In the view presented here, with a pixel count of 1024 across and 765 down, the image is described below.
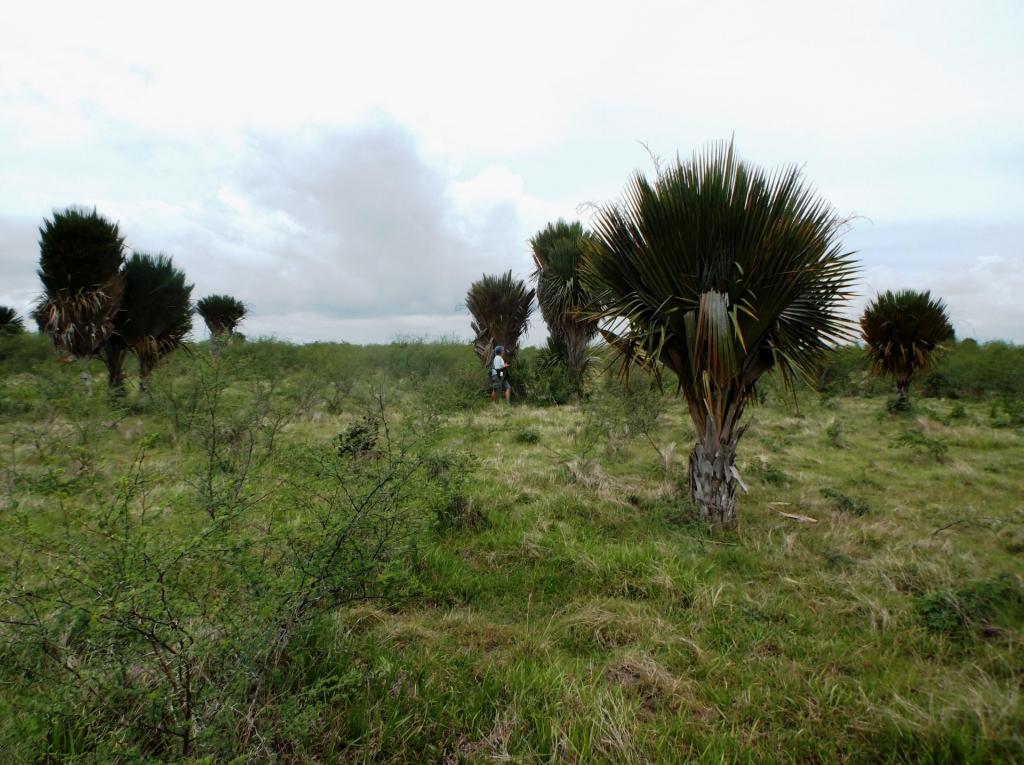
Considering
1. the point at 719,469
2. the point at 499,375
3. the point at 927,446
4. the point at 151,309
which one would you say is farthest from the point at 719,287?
the point at 151,309

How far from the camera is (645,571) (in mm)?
3496

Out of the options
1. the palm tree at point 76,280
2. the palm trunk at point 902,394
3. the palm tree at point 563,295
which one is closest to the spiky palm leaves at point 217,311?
the palm tree at point 76,280

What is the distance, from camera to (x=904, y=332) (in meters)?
12.1

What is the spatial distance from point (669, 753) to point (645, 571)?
1643 millimetres

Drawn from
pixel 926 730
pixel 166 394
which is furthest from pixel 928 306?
pixel 166 394

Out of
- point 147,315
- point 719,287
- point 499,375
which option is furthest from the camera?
point 499,375

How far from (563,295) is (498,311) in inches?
102

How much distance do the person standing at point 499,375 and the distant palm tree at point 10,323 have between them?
1423 cm

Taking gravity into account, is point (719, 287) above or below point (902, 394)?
above

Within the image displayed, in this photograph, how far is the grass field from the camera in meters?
1.76

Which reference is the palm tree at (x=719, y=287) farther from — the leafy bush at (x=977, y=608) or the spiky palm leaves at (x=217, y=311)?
the spiky palm leaves at (x=217, y=311)

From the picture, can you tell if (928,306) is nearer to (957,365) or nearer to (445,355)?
(957,365)

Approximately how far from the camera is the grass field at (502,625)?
1.76 m

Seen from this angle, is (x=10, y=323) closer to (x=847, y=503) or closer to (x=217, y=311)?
(x=217, y=311)
